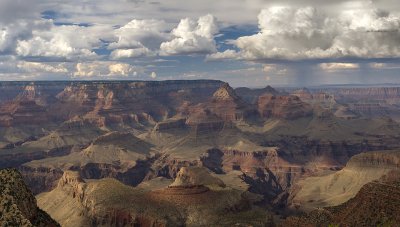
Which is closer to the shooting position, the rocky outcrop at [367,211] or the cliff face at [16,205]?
the cliff face at [16,205]

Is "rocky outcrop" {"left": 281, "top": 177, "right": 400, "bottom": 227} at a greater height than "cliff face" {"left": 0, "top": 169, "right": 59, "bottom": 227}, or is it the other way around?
"cliff face" {"left": 0, "top": 169, "right": 59, "bottom": 227}

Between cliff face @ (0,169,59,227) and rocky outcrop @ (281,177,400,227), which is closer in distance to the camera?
cliff face @ (0,169,59,227)

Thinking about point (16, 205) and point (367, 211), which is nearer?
point (16, 205)

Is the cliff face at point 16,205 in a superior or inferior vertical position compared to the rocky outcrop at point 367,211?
superior

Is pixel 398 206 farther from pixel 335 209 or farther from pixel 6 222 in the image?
pixel 6 222

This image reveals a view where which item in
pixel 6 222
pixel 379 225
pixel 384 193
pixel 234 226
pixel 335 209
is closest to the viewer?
pixel 6 222

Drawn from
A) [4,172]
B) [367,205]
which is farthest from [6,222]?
[367,205]

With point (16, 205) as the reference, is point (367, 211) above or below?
below

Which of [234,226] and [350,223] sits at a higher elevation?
[350,223]
